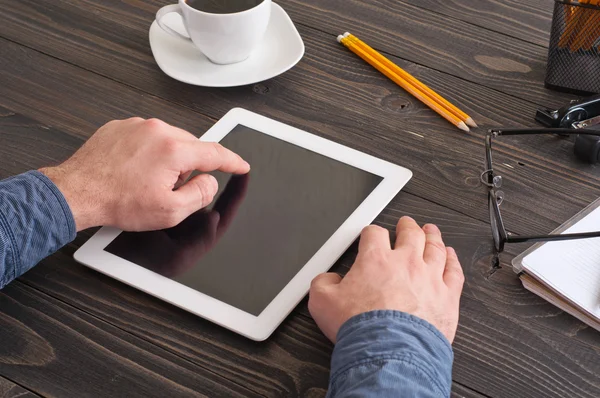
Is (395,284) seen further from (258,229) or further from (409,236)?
(258,229)

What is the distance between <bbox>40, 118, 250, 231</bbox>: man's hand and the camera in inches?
34.2

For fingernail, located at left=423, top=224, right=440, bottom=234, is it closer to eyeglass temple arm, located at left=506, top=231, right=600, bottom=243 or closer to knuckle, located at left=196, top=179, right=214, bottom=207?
eyeglass temple arm, located at left=506, top=231, right=600, bottom=243

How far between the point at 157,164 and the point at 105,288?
0.53 ft

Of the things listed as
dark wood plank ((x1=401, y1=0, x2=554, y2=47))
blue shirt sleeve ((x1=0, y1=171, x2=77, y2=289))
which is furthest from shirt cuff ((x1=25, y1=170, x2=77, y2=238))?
dark wood plank ((x1=401, y1=0, x2=554, y2=47))

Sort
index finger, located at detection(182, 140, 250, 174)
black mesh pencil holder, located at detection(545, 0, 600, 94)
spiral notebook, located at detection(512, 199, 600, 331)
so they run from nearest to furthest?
spiral notebook, located at detection(512, 199, 600, 331)
index finger, located at detection(182, 140, 250, 174)
black mesh pencil holder, located at detection(545, 0, 600, 94)

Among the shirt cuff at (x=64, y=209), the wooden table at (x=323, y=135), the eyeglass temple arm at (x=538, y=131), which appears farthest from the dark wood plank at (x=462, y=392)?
the shirt cuff at (x=64, y=209)

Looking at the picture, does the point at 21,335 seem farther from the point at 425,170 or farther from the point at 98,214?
the point at 425,170

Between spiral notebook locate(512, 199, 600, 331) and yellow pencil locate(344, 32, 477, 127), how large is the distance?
0.23 meters

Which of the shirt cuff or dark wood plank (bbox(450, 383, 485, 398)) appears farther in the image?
the shirt cuff

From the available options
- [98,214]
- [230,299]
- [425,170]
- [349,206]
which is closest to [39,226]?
[98,214]

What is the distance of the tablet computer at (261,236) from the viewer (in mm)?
813

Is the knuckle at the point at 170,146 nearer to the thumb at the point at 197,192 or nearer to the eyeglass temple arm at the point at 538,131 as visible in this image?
the thumb at the point at 197,192

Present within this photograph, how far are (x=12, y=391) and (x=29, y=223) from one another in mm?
190

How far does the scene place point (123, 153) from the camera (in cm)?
90
